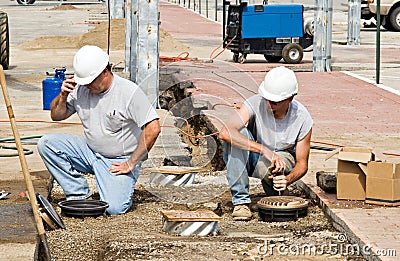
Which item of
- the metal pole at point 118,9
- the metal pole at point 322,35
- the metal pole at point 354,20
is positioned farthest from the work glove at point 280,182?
the metal pole at point 118,9

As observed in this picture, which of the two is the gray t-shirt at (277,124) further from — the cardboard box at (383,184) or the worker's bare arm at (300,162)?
the cardboard box at (383,184)

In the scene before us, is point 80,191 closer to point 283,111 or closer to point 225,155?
point 225,155

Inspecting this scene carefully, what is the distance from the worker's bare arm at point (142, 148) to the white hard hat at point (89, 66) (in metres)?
0.61

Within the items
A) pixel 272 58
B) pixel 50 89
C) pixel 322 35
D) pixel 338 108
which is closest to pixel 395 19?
pixel 272 58

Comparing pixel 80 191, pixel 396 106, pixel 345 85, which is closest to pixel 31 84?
pixel 345 85

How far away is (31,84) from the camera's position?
16719 millimetres

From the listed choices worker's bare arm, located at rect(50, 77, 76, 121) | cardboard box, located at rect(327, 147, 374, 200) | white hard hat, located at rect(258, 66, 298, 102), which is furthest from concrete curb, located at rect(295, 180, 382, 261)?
worker's bare arm, located at rect(50, 77, 76, 121)

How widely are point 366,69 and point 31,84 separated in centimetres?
703

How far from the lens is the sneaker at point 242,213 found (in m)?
7.73

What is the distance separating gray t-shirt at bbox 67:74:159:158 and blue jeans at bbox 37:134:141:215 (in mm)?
106

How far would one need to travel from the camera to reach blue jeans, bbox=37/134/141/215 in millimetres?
7859

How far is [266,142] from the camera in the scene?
7836mm

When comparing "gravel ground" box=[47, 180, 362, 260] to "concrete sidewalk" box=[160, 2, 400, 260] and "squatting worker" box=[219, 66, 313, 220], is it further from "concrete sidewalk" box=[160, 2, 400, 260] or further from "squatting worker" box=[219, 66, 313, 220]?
"squatting worker" box=[219, 66, 313, 220]

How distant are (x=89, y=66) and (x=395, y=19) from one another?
24490mm
